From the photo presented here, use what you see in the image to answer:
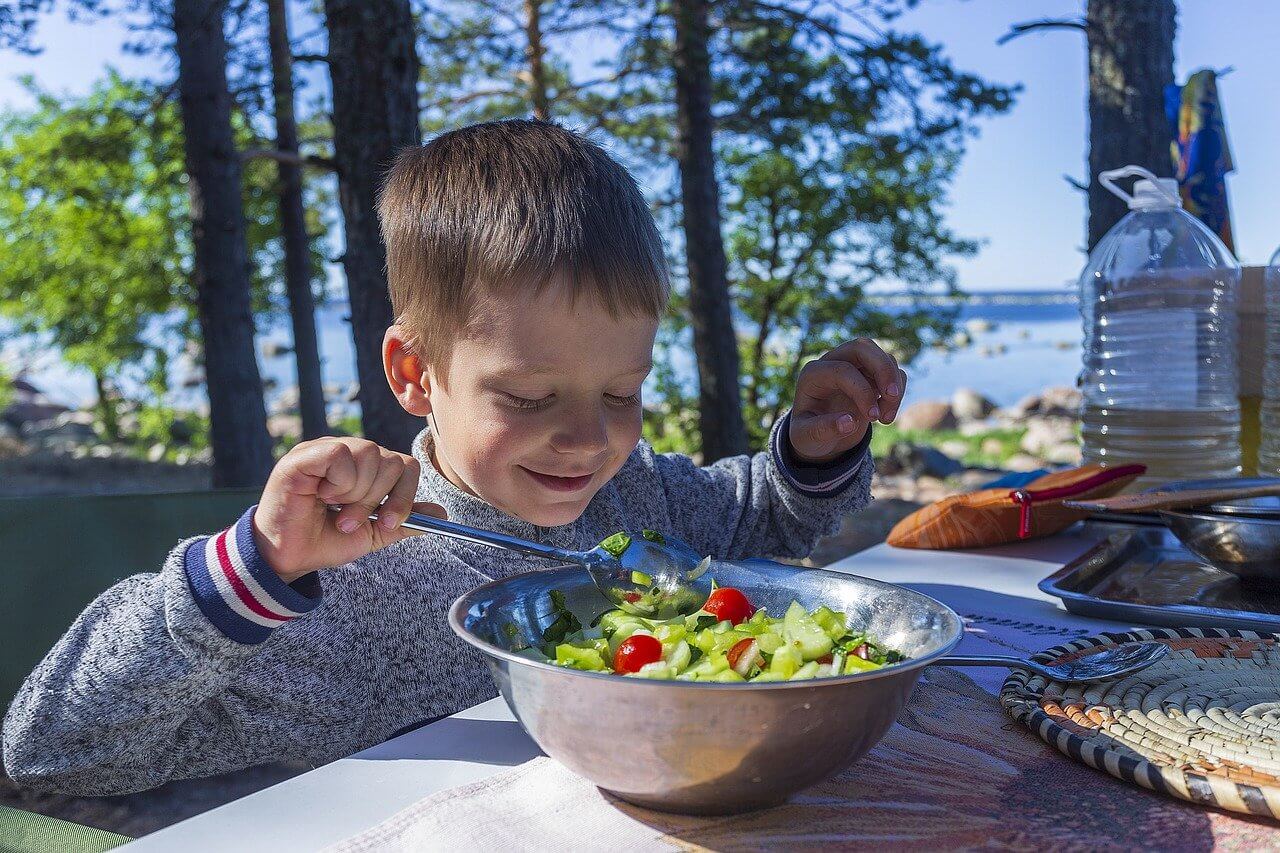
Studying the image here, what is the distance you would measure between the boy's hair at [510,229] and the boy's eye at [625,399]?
11cm

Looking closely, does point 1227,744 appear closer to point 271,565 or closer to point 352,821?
point 352,821

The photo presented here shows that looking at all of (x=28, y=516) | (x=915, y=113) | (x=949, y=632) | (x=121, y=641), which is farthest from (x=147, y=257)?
(x=949, y=632)

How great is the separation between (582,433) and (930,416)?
12.8m

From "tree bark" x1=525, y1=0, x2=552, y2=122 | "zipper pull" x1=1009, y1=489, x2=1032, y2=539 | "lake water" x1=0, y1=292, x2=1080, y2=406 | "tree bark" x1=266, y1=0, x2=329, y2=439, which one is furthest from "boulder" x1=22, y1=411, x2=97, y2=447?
"zipper pull" x1=1009, y1=489, x2=1032, y2=539

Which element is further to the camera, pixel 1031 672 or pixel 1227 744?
pixel 1031 672

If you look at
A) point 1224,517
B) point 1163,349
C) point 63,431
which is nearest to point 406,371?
point 1224,517

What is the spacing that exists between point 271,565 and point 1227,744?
3.09ft

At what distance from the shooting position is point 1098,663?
105cm

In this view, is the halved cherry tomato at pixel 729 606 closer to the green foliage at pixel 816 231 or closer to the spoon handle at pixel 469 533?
the spoon handle at pixel 469 533

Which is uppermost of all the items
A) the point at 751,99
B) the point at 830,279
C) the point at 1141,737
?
the point at 751,99

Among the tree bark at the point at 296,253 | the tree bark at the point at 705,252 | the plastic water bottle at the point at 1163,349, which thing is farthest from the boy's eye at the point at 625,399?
the tree bark at the point at 296,253

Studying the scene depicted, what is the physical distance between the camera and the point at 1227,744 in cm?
86

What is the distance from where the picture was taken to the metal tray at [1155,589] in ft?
4.35

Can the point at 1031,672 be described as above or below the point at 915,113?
below
